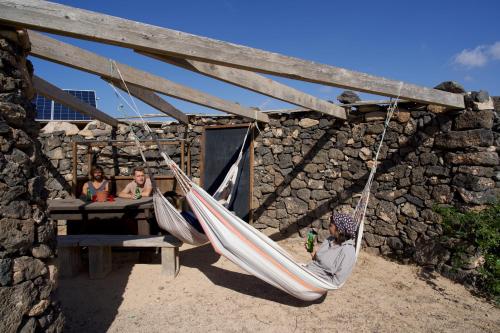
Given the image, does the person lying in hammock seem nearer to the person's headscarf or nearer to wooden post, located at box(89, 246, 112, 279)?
the person's headscarf

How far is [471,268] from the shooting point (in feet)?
9.00

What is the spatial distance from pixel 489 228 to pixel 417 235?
69 cm

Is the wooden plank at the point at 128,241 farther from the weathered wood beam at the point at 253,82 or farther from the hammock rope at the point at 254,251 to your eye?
the weathered wood beam at the point at 253,82

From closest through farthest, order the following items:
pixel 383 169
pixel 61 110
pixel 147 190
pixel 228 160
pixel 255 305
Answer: pixel 255 305 → pixel 383 169 → pixel 147 190 → pixel 228 160 → pixel 61 110

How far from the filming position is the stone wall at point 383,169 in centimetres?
286

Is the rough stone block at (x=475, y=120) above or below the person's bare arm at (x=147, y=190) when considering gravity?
above

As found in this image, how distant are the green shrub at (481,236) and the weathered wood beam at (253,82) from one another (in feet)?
4.79

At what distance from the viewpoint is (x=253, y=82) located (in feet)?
9.02

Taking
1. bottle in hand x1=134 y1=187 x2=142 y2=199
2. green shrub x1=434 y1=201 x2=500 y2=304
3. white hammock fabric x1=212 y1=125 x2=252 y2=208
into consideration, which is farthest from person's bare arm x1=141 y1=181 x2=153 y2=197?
green shrub x1=434 y1=201 x2=500 y2=304

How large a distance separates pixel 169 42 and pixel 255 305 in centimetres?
186

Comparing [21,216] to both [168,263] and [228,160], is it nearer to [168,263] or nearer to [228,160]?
[168,263]

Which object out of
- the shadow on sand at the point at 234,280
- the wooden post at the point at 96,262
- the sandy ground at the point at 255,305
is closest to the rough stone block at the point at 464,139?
the sandy ground at the point at 255,305

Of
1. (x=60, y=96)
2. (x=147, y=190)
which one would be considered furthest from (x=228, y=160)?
(x=60, y=96)

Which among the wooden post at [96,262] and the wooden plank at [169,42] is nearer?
the wooden plank at [169,42]
